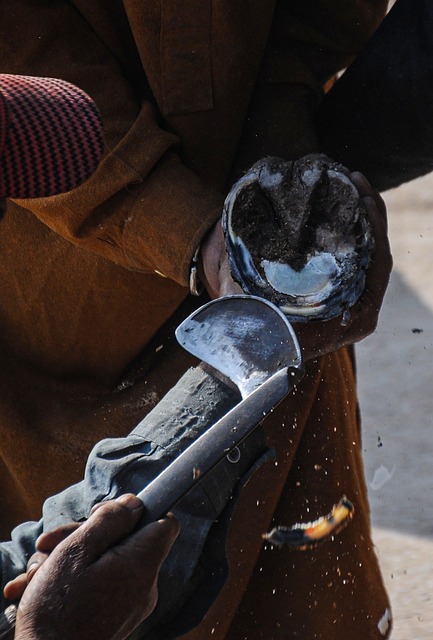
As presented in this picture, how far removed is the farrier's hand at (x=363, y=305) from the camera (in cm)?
153

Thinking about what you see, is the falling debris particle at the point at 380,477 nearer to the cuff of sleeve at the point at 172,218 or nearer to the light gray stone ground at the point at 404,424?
the light gray stone ground at the point at 404,424

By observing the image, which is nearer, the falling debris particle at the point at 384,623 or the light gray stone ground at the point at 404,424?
the falling debris particle at the point at 384,623

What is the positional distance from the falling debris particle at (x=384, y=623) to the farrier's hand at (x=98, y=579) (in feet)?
2.68

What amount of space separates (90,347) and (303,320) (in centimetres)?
51

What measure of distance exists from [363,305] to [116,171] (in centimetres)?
42

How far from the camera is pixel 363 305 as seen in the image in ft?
5.08

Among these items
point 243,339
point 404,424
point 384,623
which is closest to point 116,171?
point 243,339

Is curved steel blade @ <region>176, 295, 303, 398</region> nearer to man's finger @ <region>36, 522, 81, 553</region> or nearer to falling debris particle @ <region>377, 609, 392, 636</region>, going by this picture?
man's finger @ <region>36, 522, 81, 553</region>

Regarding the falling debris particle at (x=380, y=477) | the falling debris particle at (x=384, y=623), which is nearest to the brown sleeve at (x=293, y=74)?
the falling debris particle at (x=384, y=623)

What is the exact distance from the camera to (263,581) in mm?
1857

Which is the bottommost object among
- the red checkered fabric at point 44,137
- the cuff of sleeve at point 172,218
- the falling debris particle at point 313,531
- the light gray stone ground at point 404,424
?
the light gray stone ground at point 404,424

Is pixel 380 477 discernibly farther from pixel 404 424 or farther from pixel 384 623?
pixel 384 623

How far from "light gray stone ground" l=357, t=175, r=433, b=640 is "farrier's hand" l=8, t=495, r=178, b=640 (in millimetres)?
1364

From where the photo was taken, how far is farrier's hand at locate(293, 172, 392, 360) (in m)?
1.53
